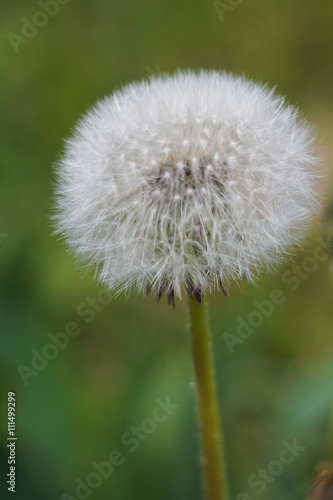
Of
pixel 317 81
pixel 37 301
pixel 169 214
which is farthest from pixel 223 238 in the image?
pixel 317 81

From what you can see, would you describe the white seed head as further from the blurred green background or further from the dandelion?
the blurred green background

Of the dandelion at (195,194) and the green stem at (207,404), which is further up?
the dandelion at (195,194)

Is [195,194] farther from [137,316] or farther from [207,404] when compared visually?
[137,316]

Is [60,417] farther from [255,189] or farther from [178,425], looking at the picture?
[255,189]

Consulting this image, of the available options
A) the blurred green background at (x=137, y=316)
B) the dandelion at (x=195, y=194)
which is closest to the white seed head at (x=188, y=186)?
the dandelion at (x=195, y=194)

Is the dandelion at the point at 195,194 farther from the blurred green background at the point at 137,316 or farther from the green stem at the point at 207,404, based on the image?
the blurred green background at the point at 137,316

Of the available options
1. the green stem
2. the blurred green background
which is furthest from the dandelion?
the blurred green background
